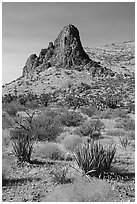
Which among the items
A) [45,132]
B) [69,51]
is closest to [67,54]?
[69,51]

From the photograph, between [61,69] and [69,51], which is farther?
[69,51]

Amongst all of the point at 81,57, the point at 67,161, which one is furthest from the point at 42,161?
the point at 81,57

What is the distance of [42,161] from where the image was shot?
7.66 meters

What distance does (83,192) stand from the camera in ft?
17.1

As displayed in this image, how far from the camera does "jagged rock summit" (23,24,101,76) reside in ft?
147

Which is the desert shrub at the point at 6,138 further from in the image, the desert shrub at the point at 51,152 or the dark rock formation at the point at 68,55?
the dark rock formation at the point at 68,55

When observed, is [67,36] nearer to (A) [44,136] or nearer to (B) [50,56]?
(B) [50,56]

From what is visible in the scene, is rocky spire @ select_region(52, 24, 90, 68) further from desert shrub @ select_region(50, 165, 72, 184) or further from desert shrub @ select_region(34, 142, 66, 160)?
desert shrub @ select_region(50, 165, 72, 184)

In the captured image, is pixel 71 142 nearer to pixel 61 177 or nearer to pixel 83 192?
pixel 61 177

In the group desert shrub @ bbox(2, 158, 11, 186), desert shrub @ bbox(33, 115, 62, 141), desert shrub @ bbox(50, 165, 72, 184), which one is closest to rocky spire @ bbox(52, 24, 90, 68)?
desert shrub @ bbox(33, 115, 62, 141)

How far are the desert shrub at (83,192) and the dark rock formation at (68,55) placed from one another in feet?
123

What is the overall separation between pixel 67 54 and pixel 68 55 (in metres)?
0.23

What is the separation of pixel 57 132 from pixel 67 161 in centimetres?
405

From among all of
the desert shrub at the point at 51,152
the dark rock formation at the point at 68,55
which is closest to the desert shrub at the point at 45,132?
the desert shrub at the point at 51,152
